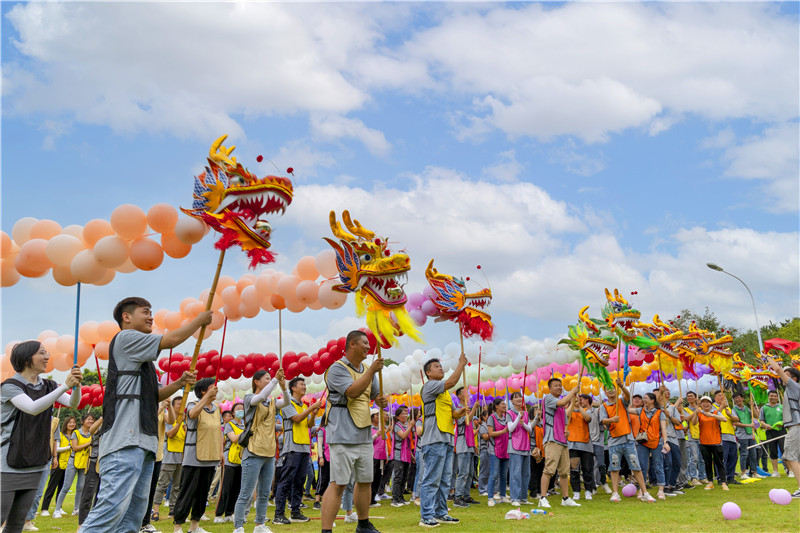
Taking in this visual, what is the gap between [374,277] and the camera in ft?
22.8

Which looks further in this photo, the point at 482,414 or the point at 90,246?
the point at 482,414

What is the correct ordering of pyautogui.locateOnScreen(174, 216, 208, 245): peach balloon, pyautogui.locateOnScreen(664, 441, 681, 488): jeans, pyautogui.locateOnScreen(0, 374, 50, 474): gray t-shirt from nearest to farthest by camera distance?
1. pyautogui.locateOnScreen(0, 374, 50, 474): gray t-shirt
2. pyautogui.locateOnScreen(174, 216, 208, 245): peach balloon
3. pyautogui.locateOnScreen(664, 441, 681, 488): jeans

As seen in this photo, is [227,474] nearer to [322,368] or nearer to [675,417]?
[322,368]

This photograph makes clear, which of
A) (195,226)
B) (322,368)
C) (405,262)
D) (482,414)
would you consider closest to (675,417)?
(482,414)

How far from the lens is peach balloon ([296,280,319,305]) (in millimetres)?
10523

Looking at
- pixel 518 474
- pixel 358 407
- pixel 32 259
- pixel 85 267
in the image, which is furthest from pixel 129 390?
pixel 518 474

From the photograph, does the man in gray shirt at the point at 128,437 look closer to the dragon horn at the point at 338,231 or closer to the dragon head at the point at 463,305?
the dragon horn at the point at 338,231

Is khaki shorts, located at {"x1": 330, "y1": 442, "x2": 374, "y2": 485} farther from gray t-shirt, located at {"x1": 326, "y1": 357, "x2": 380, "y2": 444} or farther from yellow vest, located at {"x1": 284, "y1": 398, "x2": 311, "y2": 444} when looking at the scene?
yellow vest, located at {"x1": 284, "y1": 398, "x2": 311, "y2": 444}

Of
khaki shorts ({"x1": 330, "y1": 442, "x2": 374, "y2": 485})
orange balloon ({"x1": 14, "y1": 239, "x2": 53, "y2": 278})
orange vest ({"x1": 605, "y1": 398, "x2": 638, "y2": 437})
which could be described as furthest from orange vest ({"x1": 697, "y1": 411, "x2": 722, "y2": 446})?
orange balloon ({"x1": 14, "y1": 239, "x2": 53, "y2": 278})

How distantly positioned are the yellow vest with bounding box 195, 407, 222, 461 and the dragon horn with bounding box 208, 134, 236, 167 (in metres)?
3.65

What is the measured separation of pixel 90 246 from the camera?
29.2ft

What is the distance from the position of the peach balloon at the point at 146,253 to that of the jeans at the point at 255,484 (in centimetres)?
306

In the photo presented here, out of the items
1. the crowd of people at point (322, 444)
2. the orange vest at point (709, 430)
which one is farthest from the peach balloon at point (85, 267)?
Answer: the orange vest at point (709, 430)

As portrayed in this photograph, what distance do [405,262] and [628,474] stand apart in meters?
9.15
